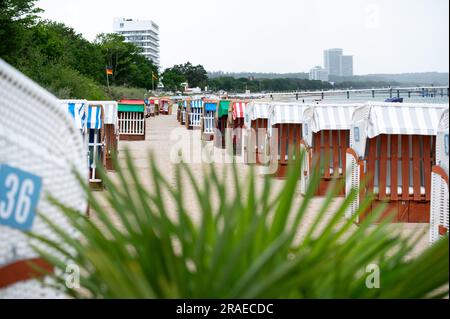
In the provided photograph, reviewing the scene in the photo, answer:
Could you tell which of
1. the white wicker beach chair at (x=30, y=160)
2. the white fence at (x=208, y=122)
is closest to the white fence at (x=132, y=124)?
the white fence at (x=208, y=122)

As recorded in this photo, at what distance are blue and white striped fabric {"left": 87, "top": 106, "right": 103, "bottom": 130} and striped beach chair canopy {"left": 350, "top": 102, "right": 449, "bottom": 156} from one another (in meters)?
3.83

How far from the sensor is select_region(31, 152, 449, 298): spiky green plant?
4.58 ft

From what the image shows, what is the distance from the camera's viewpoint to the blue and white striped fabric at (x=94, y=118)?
32.8 ft

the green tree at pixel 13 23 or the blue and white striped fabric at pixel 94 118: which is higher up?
the green tree at pixel 13 23

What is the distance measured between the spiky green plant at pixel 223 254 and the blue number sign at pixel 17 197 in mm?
282

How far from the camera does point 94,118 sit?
33.0ft

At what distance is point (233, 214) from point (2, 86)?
2.60 ft

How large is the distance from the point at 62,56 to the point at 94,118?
3930 cm

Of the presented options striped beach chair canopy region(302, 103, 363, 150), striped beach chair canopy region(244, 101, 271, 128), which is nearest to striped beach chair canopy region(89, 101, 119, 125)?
striped beach chair canopy region(244, 101, 271, 128)

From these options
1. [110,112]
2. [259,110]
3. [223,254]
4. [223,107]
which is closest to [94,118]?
[110,112]

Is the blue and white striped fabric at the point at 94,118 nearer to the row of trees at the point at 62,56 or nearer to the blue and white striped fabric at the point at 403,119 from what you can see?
the blue and white striped fabric at the point at 403,119

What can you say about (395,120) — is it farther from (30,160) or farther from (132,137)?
(132,137)
